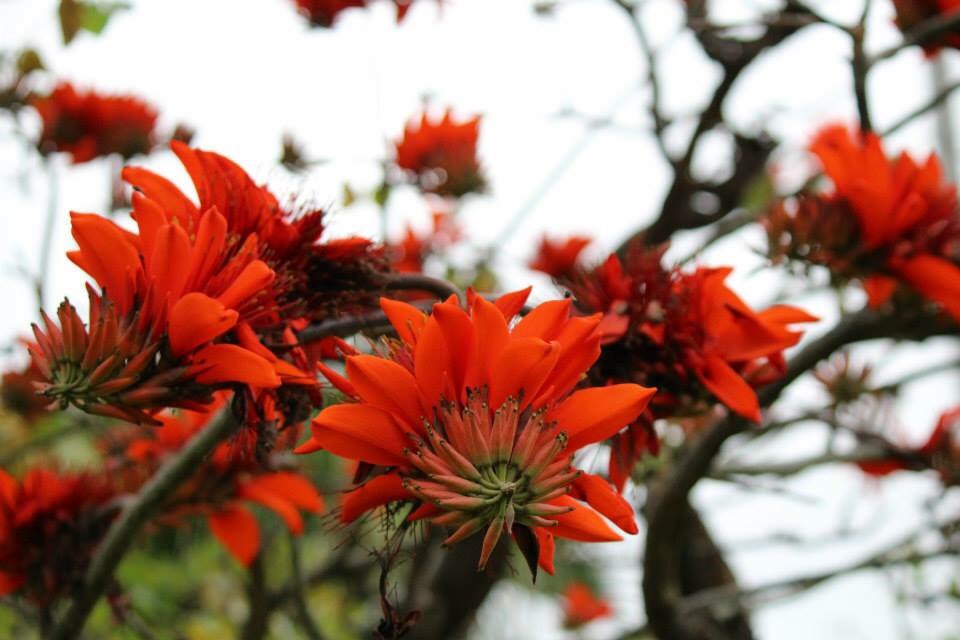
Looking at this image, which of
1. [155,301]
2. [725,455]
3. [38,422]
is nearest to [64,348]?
[155,301]

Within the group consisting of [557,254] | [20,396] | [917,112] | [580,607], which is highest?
[917,112]

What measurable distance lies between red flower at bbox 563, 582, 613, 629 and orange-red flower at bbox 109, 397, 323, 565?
1248mm

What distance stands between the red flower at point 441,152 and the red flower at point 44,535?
2.02 feet

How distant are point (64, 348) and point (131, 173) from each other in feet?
0.33

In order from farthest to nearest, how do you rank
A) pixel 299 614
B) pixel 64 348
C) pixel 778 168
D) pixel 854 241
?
pixel 778 168 → pixel 299 614 → pixel 854 241 → pixel 64 348

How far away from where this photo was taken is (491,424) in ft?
1.06

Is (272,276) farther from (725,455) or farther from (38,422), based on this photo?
(38,422)

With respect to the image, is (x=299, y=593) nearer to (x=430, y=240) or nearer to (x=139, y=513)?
(x=139, y=513)

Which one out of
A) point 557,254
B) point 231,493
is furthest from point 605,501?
point 557,254

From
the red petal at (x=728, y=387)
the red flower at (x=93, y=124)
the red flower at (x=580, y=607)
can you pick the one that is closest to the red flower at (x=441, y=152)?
the red flower at (x=93, y=124)

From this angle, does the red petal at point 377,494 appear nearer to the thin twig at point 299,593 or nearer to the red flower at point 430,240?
the thin twig at point 299,593

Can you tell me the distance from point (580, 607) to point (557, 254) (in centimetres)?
98

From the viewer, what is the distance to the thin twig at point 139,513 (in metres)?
0.45

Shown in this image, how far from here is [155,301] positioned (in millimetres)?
357
